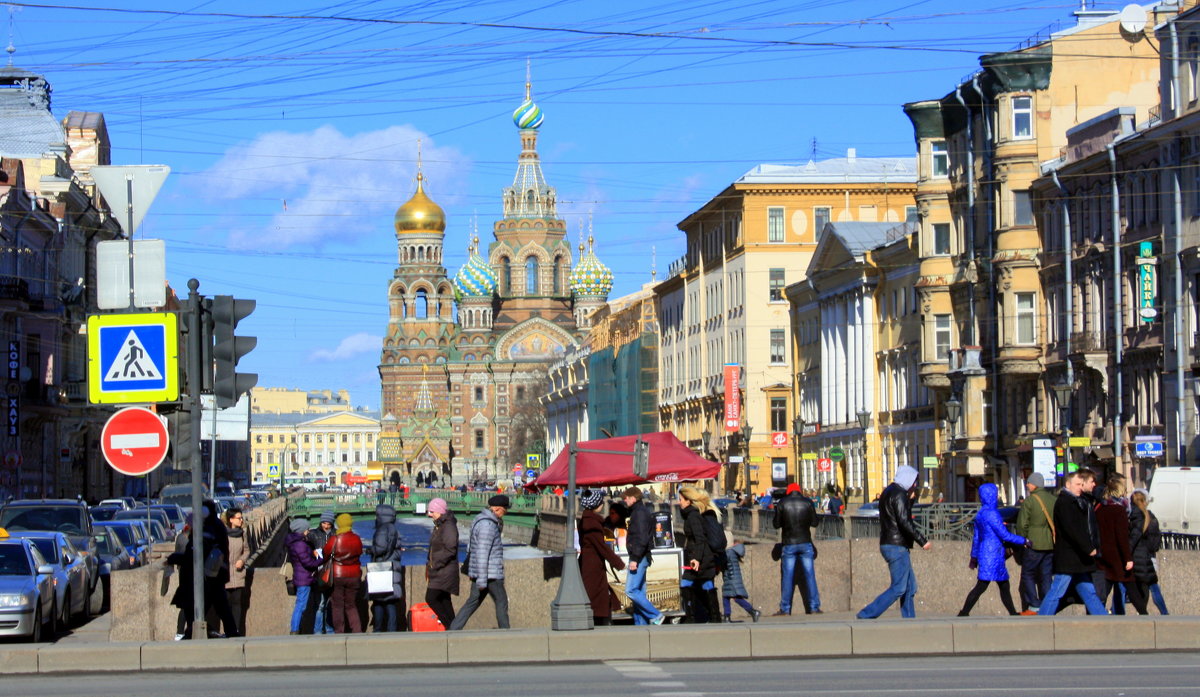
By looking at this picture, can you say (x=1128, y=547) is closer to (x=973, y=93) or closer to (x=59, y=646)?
(x=59, y=646)

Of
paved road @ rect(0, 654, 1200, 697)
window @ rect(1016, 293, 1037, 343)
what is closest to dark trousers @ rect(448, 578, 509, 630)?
paved road @ rect(0, 654, 1200, 697)

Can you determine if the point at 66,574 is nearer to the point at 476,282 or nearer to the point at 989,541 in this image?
the point at 989,541

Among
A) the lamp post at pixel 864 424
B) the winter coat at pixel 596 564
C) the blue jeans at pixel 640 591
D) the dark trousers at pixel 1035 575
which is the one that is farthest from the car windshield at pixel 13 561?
the lamp post at pixel 864 424

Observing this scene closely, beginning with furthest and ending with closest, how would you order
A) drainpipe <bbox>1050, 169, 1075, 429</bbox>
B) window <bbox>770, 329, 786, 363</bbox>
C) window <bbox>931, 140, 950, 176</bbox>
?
window <bbox>770, 329, 786, 363</bbox> < window <bbox>931, 140, 950, 176</bbox> < drainpipe <bbox>1050, 169, 1075, 429</bbox>

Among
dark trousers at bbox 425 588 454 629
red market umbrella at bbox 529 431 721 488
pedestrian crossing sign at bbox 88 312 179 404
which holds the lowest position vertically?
dark trousers at bbox 425 588 454 629

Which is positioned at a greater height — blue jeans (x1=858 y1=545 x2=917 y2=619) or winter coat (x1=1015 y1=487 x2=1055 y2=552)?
winter coat (x1=1015 y1=487 x2=1055 y2=552)

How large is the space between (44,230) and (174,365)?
51302mm

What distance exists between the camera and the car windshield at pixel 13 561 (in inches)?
902

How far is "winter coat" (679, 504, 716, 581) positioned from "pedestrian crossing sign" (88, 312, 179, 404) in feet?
18.0

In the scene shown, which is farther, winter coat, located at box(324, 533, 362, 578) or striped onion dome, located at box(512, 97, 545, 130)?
striped onion dome, located at box(512, 97, 545, 130)

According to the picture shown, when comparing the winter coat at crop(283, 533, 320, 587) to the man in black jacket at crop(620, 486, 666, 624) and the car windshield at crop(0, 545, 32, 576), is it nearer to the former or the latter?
the man in black jacket at crop(620, 486, 666, 624)

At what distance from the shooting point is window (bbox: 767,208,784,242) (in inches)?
3460

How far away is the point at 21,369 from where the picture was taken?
62031 mm

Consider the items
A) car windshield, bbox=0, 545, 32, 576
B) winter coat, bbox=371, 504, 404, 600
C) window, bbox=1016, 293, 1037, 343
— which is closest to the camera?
winter coat, bbox=371, 504, 404, 600
